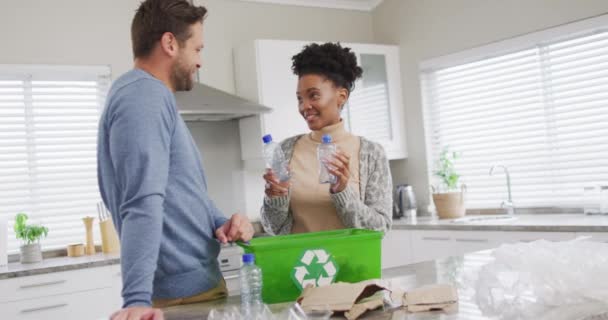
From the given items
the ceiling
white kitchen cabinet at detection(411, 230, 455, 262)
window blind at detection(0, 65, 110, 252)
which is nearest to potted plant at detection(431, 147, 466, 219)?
white kitchen cabinet at detection(411, 230, 455, 262)

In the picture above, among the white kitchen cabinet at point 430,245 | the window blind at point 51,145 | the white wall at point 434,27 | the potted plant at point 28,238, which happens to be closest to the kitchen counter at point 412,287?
the white kitchen cabinet at point 430,245

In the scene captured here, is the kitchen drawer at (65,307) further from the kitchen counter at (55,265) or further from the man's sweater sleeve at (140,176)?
the man's sweater sleeve at (140,176)

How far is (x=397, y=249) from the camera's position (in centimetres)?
435

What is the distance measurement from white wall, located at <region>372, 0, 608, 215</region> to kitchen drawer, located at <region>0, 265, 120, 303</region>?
97.2 inches

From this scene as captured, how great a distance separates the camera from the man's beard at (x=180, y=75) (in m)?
1.62

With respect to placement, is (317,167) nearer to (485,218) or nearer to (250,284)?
(250,284)

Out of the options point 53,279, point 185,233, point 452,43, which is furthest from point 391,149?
point 185,233

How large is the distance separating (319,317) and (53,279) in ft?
8.33

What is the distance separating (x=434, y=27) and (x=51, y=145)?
2831mm

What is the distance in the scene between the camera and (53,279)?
11.5 feet

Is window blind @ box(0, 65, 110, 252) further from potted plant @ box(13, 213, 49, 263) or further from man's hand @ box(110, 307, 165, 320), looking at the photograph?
man's hand @ box(110, 307, 165, 320)

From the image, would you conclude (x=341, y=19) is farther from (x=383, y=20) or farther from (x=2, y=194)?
(x=2, y=194)

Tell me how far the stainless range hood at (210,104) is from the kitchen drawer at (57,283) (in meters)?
1.06

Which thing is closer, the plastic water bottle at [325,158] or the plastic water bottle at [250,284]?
the plastic water bottle at [250,284]
